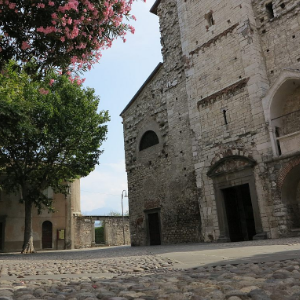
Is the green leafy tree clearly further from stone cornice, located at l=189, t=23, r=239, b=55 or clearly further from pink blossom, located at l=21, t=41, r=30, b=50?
pink blossom, located at l=21, t=41, r=30, b=50

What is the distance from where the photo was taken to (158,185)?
15523mm

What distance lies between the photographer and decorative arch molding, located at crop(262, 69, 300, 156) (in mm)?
10789

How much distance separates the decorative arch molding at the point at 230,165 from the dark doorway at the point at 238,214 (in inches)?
32.8

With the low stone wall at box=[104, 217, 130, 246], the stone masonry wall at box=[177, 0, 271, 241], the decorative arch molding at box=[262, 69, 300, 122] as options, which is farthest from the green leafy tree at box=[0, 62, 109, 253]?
the decorative arch molding at box=[262, 69, 300, 122]

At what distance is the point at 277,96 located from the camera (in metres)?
11.2

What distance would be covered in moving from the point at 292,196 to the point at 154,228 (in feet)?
23.8

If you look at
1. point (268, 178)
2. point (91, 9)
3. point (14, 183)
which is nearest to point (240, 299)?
point (91, 9)

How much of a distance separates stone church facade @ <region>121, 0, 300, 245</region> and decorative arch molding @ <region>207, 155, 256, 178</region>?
0.04 metres

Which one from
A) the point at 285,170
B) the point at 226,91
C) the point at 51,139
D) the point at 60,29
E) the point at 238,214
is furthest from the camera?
the point at 51,139

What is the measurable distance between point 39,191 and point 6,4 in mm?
14992

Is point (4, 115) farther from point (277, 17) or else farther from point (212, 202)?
point (277, 17)

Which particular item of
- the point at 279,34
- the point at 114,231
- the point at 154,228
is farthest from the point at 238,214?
the point at 114,231

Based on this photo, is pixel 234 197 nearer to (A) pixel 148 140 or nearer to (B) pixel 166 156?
(B) pixel 166 156

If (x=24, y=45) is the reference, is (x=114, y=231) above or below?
below
